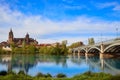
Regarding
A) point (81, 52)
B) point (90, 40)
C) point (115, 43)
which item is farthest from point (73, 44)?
point (115, 43)

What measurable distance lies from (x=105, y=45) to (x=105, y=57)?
13.9ft

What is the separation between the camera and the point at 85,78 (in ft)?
72.0

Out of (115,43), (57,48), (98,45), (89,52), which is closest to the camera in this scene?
(115,43)

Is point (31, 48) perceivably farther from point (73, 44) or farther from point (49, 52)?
point (73, 44)

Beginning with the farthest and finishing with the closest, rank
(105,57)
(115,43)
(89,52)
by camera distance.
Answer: (89,52)
(105,57)
(115,43)

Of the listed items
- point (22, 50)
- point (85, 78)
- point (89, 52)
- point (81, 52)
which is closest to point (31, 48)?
point (22, 50)

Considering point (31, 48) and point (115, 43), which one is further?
point (31, 48)

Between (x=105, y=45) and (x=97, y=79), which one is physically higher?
(x=105, y=45)

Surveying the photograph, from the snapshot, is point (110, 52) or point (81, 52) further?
point (81, 52)

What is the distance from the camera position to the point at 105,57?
82.5m

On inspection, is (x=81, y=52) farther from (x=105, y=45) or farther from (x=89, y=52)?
(x=105, y=45)

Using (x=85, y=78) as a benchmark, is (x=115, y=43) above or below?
above

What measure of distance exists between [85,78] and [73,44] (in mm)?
144355

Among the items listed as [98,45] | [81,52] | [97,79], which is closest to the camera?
[97,79]
